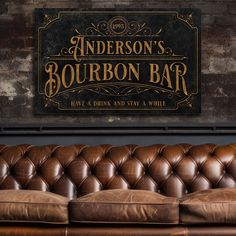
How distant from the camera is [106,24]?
4.35 m

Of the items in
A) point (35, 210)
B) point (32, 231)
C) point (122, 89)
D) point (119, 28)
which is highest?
point (119, 28)

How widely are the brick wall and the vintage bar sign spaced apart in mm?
59

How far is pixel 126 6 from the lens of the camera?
434 centimetres

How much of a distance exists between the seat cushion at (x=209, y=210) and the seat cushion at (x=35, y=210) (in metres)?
0.63

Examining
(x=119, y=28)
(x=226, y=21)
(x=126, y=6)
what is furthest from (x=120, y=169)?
(x=226, y=21)

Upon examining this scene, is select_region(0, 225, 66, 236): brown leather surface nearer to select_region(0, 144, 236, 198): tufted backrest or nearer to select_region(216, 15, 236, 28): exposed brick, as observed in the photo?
select_region(0, 144, 236, 198): tufted backrest

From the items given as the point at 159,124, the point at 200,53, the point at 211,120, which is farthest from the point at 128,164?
the point at 200,53

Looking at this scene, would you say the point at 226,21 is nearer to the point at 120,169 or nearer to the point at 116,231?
the point at 120,169

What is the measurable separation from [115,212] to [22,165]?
1149mm

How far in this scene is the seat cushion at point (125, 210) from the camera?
2684 millimetres

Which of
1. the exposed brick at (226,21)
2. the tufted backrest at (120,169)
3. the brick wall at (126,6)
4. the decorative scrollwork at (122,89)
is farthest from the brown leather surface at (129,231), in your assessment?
the exposed brick at (226,21)

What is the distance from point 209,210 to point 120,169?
105 centimetres

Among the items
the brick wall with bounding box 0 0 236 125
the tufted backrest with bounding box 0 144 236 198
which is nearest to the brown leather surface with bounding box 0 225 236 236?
the tufted backrest with bounding box 0 144 236 198

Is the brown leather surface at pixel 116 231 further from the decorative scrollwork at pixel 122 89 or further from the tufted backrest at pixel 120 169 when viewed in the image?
the decorative scrollwork at pixel 122 89
